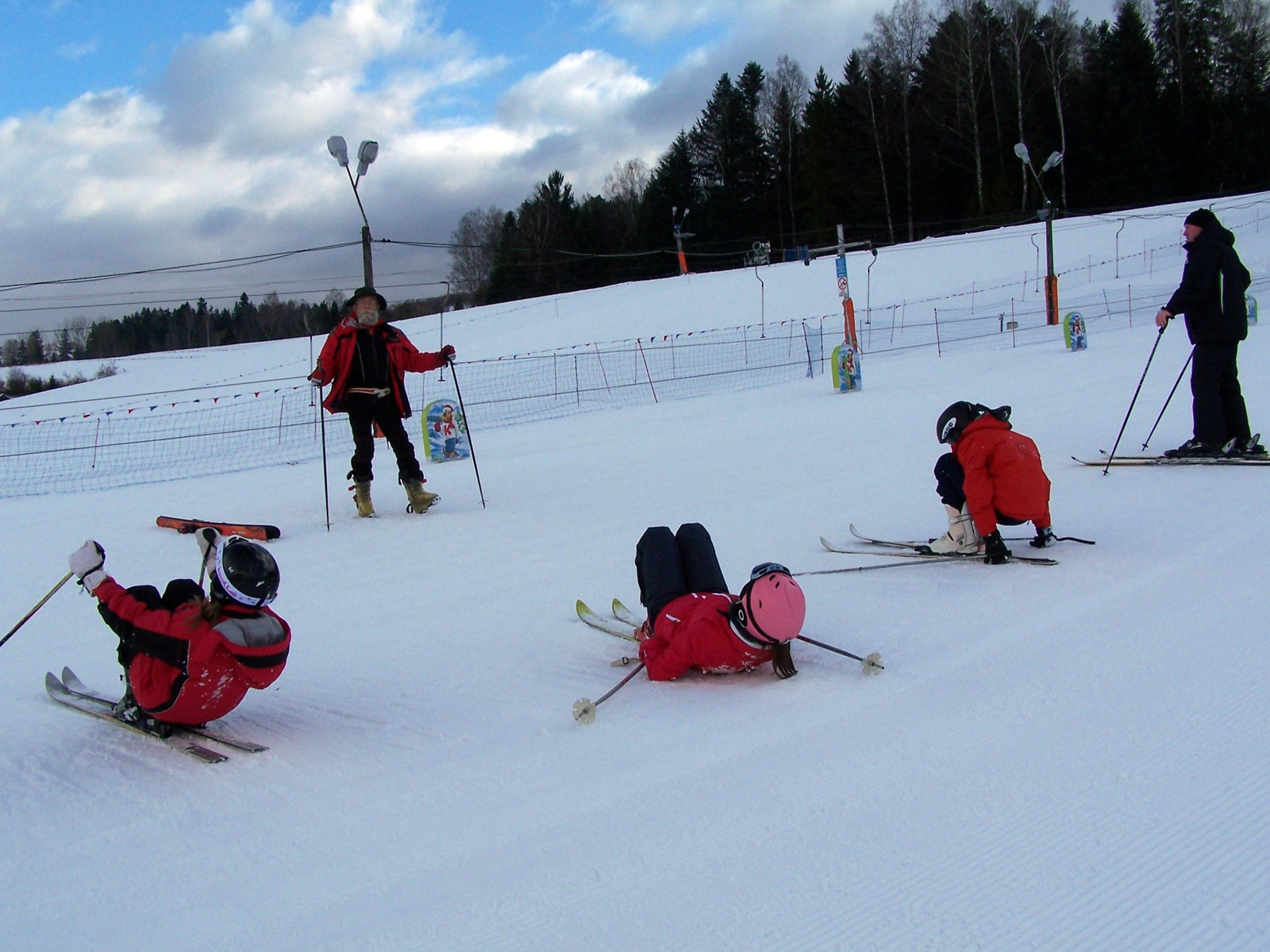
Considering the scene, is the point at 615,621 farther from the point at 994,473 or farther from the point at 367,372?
the point at 367,372

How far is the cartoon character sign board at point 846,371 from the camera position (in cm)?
1457

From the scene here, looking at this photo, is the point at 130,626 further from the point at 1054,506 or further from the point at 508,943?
the point at 1054,506

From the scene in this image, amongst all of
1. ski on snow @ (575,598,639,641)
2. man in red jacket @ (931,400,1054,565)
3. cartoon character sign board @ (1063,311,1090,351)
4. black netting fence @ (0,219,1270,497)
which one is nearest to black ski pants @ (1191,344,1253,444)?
man in red jacket @ (931,400,1054,565)

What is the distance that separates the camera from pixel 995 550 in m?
4.76

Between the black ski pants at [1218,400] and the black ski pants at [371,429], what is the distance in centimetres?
603

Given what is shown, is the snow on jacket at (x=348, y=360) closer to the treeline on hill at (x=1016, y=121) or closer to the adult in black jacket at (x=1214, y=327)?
the adult in black jacket at (x=1214, y=327)

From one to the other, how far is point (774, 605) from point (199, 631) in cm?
191

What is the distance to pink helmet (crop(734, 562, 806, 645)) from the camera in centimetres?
321

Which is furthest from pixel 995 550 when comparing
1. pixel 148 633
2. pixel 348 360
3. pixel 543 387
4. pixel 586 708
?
pixel 543 387

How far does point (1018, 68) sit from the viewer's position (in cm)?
4188

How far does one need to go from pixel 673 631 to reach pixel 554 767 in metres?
0.81

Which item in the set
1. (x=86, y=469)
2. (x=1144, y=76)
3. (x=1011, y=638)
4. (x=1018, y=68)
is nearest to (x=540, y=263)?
(x=1018, y=68)

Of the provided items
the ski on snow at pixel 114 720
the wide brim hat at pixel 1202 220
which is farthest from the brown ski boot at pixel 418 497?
the wide brim hat at pixel 1202 220

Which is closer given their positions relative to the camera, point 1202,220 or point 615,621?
point 615,621
